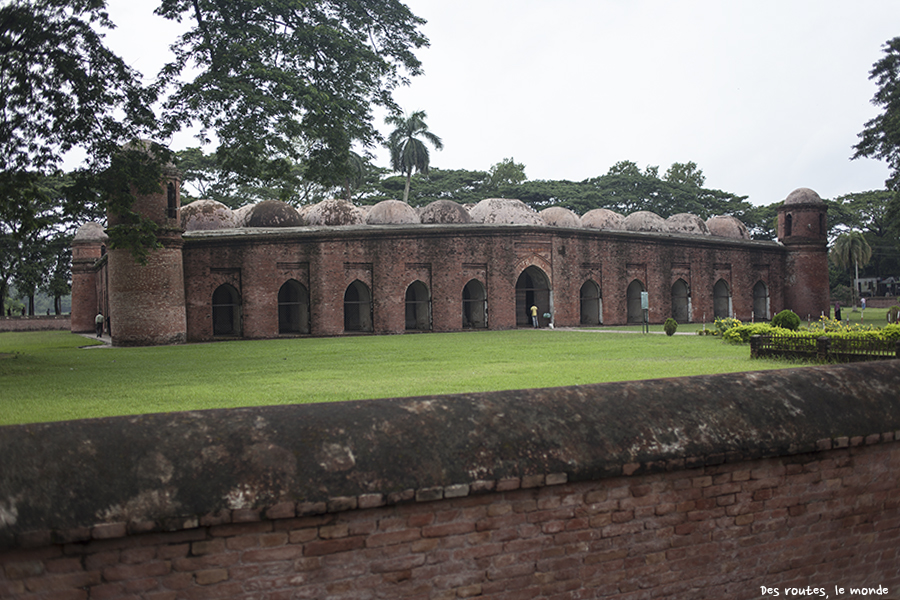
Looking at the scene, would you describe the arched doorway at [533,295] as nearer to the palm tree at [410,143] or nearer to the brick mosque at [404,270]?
the brick mosque at [404,270]

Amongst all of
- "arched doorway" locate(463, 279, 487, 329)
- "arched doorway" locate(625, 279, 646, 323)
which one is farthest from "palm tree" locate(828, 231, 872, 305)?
"arched doorway" locate(463, 279, 487, 329)

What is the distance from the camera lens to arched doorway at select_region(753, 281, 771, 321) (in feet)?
91.5

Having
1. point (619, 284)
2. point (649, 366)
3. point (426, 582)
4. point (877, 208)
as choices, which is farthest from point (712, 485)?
point (877, 208)

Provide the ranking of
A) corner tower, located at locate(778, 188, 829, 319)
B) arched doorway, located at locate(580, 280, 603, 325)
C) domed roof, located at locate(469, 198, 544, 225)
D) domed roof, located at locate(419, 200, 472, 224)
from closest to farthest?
1. domed roof, located at locate(419, 200, 472, 224)
2. domed roof, located at locate(469, 198, 544, 225)
3. arched doorway, located at locate(580, 280, 603, 325)
4. corner tower, located at locate(778, 188, 829, 319)

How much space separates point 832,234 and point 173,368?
144 feet

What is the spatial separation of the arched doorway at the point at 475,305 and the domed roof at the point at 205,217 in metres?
8.22

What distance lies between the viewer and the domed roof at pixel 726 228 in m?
→ 28.4

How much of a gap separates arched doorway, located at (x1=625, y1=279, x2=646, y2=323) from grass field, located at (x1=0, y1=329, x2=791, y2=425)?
9.44 metres

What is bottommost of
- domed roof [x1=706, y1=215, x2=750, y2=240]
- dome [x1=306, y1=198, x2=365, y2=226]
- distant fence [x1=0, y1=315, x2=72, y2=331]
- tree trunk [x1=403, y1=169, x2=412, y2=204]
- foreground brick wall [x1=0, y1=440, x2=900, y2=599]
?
foreground brick wall [x1=0, y1=440, x2=900, y2=599]

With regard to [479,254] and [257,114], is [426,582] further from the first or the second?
[479,254]

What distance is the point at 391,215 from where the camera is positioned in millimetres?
21828

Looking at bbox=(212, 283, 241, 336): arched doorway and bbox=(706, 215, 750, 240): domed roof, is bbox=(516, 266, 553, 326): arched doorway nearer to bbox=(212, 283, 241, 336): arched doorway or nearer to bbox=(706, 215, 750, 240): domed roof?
bbox=(706, 215, 750, 240): domed roof

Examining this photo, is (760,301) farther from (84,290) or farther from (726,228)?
(84,290)

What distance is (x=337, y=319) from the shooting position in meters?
20.5
